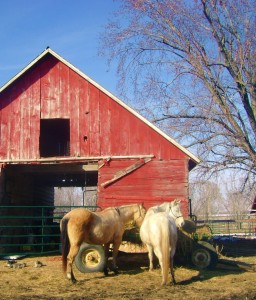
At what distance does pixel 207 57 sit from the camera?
16891 mm

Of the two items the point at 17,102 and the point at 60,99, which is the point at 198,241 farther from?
the point at 17,102

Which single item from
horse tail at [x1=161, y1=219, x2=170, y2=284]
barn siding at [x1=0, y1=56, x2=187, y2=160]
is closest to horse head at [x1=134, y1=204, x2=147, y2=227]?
horse tail at [x1=161, y1=219, x2=170, y2=284]

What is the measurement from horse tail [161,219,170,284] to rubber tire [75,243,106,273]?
2.14 meters

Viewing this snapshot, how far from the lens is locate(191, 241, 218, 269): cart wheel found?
1095 cm

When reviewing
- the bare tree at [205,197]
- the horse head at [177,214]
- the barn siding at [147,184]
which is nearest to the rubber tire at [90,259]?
the horse head at [177,214]

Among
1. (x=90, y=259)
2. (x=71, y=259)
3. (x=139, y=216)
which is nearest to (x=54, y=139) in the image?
(x=139, y=216)

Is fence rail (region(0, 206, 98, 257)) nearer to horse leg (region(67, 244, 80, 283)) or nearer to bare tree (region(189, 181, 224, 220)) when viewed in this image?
horse leg (region(67, 244, 80, 283))

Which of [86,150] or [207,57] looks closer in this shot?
[86,150]

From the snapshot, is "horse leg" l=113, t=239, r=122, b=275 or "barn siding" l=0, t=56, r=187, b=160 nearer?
"horse leg" l=113, t=239, r=122, b=275

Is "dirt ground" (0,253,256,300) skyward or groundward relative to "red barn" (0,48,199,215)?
groundward

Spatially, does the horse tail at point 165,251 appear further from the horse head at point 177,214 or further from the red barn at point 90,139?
the red barn at point 90,139

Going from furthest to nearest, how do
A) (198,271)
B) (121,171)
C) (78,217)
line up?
(121,171) < (198,271) < (78,217)

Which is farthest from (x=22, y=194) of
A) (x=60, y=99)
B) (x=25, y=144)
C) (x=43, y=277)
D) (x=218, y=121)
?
(x=218, y=121)

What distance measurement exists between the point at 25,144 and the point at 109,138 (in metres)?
2.84
